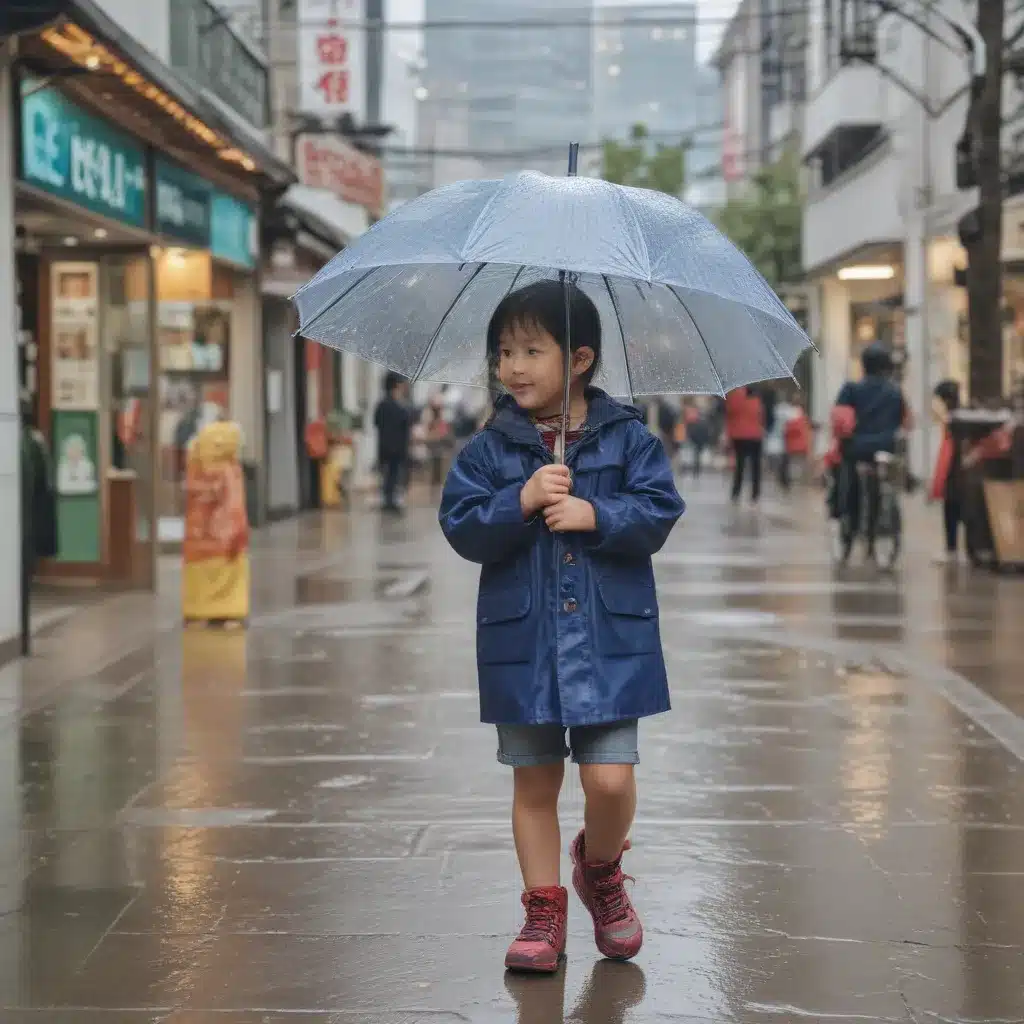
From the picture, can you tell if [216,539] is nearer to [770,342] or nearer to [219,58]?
[770,342]

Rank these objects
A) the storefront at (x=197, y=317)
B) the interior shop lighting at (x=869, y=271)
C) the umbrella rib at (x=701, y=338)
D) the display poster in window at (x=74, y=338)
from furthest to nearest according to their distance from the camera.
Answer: the interior shop lighting at (x=869, y=271)
the storefront at (x=197, y=317)
the display poster in window at (x=74, y=338)
the umbrella rib at (x=701, y=338)

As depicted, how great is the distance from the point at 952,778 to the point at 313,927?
3.10m

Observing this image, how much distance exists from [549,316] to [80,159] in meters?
9.34

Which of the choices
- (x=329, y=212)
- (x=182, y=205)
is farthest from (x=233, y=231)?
(x=329, y=212)

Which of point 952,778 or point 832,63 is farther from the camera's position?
point 832,63

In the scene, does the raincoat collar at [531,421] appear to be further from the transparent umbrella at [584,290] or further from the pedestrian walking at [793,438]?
the pedestrian walking at [793,438]

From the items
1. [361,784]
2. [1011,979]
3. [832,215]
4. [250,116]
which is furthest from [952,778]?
[832,215]

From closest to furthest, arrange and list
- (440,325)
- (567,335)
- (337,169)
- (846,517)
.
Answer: (567,335), (440,325), (846,517), (337,169)

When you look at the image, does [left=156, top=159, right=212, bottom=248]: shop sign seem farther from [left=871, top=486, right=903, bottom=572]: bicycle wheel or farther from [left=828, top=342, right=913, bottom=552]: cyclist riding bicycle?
[left=871, top=486, right=903, bottom=572]: bicycle wheel

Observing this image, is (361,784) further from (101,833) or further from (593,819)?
(593,819)

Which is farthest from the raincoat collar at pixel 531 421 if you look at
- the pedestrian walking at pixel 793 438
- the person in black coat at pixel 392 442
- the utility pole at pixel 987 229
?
the pedestrian walking at pixel 793 438

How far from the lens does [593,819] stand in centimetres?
512

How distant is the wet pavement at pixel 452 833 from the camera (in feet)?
16.3

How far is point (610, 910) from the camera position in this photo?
520 cm
